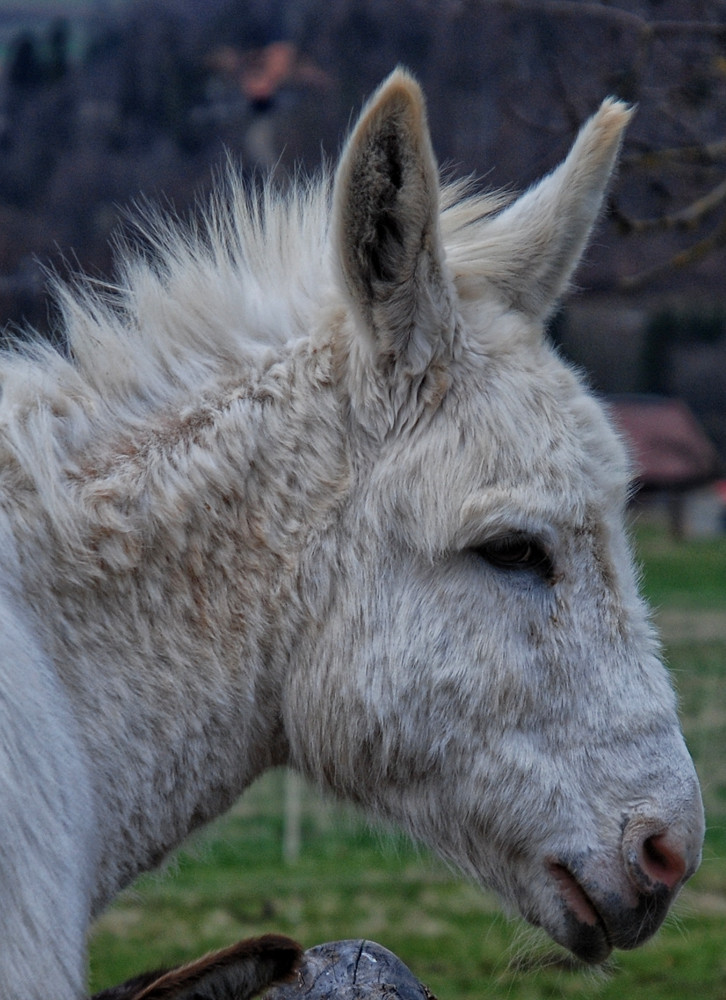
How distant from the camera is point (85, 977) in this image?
205 cm

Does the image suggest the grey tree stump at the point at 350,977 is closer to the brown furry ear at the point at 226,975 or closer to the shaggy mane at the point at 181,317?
the brown furry ear at the point at 226,975

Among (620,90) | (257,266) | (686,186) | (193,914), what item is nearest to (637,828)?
(257,266)

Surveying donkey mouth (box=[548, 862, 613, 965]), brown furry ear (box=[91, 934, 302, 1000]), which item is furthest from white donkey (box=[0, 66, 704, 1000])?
brown furry ear (box=[91, 934, 302, 1000])

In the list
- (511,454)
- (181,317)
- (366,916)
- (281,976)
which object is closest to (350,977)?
(281,976)

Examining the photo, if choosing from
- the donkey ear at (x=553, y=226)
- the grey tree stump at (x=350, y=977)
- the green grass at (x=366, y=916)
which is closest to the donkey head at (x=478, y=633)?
the donkey ear at (x=553, y=226)

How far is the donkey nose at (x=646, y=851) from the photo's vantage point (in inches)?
91.6

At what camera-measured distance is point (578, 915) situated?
7.89 ft

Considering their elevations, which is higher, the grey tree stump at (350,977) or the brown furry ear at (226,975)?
the brown furry ear at (226,975)

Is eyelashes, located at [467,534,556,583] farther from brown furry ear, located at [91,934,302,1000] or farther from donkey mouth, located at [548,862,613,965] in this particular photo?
brown furry ear, located at [91,934,302,1000]

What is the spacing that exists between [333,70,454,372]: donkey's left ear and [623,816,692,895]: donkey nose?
1031 millimetres

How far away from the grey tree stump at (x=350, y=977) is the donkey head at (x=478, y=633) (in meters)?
0.31

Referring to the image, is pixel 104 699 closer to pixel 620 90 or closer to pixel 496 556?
pixel 496 556

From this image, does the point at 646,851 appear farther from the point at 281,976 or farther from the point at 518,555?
the point at 281,976

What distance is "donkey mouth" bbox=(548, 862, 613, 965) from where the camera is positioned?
240cm
